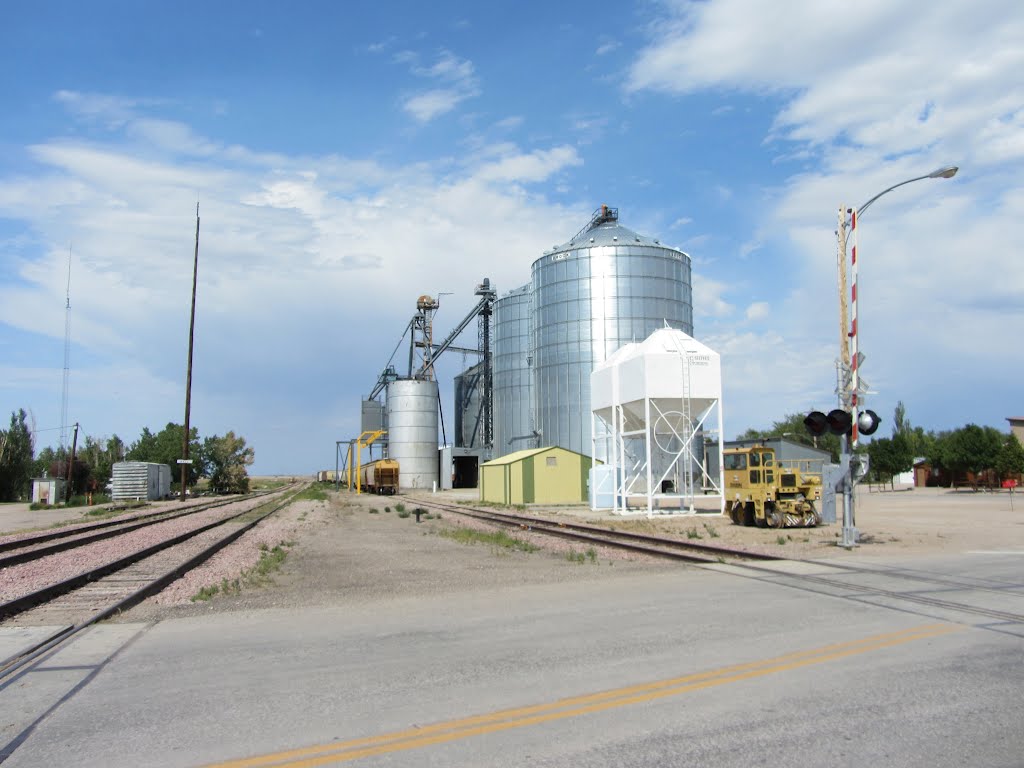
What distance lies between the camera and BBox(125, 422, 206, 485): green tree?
81606 millimetres

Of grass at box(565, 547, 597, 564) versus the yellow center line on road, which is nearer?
the yellow center line on road

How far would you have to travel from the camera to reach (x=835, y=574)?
539 inches

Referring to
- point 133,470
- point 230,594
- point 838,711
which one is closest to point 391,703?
point 838,711

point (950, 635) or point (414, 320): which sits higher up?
point (414, 320)

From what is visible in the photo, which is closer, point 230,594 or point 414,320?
point 230,594

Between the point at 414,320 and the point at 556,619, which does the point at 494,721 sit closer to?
the point at 556,619

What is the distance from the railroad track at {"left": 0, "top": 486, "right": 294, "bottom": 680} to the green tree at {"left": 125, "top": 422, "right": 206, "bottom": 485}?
65051 mm

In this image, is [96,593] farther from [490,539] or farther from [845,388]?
[845,388]

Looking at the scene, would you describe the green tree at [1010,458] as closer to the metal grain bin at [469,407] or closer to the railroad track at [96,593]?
the metal grain bin at [469,407]

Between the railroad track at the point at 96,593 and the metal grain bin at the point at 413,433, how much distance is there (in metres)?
64.2

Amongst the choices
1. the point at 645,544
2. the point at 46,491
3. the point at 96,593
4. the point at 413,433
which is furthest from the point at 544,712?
the point at 413,433

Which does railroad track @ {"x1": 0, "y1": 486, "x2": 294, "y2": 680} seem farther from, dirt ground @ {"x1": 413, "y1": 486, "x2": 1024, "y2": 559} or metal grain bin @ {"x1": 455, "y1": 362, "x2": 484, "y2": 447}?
metal grain bin @ {"x1": 455, "y1": 362, "x2": 484, "y2": 447}

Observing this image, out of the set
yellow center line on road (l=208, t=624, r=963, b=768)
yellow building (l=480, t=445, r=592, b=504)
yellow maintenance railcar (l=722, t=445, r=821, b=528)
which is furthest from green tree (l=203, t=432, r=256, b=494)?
yellow center line on road (l=208, t=624, r=963, b=768)

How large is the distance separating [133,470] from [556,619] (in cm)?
5530
